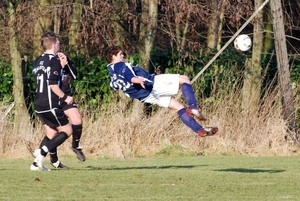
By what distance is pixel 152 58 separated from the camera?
20500mm

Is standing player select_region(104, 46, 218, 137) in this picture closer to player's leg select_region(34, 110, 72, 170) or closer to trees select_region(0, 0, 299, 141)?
player's leg select_region(34, 110, 72, 170)

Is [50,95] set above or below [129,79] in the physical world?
below

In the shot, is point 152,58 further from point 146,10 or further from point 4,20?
point 4,20

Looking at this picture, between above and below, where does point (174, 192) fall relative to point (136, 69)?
below

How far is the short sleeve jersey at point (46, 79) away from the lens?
1196 cm

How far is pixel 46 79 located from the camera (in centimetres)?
1205

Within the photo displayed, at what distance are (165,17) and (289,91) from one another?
337 cm

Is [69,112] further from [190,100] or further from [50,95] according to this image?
[190,100]

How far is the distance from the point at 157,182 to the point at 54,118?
224 centimetres

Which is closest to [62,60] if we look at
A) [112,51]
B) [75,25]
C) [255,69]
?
[112,51]

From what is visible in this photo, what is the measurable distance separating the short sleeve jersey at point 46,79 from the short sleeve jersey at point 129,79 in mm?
878

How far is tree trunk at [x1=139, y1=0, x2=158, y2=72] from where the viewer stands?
770 inches

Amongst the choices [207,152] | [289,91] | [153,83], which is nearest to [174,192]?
[153,83]

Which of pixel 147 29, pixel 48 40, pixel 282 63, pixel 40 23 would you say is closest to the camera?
pixel 48 40
